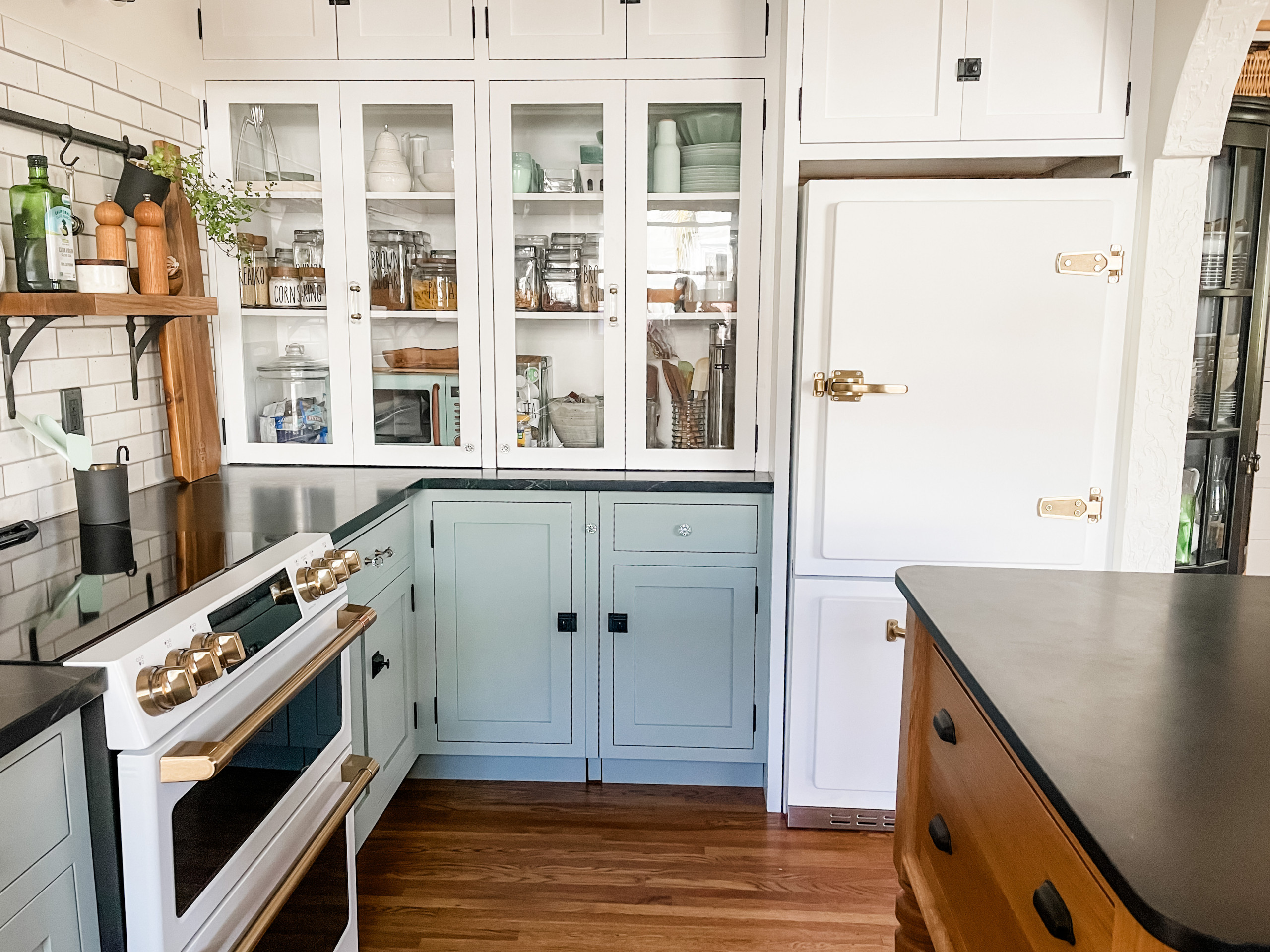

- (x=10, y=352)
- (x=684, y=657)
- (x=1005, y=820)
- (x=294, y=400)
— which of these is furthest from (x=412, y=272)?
(x=1005, y=820)

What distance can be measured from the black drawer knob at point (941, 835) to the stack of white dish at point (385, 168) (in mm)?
2224

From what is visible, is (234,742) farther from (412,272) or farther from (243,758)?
(412,272)

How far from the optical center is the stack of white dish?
2.72 metres

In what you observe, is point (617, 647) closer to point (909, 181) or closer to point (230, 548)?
point (230, 548)

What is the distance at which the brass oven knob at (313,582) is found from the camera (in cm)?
160

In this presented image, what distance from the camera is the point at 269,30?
8.69ft

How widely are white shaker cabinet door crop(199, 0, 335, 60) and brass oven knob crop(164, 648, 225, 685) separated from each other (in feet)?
6.71

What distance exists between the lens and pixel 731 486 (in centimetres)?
253

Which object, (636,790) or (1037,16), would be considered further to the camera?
(636,790)

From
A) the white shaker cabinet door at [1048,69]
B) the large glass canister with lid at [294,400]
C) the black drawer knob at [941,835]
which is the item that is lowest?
the black drawer knob at [941,835]

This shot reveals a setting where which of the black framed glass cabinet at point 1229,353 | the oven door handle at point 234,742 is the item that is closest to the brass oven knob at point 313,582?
the oven door handle at point 234,742

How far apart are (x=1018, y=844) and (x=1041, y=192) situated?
175cm

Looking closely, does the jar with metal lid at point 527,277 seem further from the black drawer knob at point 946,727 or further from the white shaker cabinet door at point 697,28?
the black drawer knob at point 946,727

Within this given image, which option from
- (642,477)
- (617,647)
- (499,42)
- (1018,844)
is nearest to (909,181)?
(642,477)
